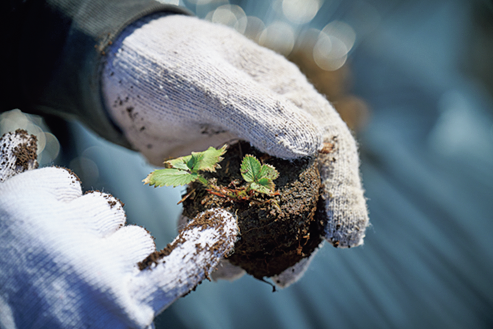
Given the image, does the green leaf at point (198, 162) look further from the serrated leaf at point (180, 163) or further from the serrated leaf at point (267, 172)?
the serrated leaf at point (267, 172)

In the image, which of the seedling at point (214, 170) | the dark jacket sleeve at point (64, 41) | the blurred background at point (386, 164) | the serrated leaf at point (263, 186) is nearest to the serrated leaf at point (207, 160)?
the seedling at point (214, 170)

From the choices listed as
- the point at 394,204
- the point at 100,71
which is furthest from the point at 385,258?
the point at 100,71

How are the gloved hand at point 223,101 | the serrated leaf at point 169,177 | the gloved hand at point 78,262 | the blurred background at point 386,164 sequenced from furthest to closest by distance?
the blurred background at point 386,164
the gloved hand at point 223,101
the serrated leaf at point 169,177
the gloved hand at point 78,262

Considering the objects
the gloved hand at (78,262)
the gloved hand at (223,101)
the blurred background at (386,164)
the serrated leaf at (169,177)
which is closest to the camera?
the gloved hand at (78,262)

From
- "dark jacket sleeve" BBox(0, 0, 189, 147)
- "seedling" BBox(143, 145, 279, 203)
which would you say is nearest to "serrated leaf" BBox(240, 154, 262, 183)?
"seedling" BBox(143, 145, 279, 203)

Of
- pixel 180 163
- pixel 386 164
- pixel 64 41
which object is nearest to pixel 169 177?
pixel 180 163

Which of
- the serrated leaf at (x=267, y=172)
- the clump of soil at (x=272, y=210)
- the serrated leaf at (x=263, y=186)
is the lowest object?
the clump of soil at (x=272, y=210)

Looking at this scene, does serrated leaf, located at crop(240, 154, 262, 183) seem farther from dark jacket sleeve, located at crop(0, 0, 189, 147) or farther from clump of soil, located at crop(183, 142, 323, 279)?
dark jacket sleeve, located at crop(0, 0, 189, 147)

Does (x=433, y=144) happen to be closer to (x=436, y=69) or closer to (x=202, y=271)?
(x=436, y=69)
